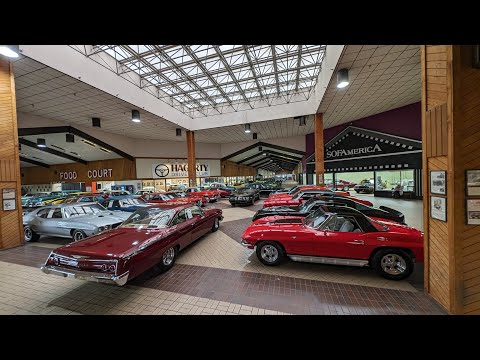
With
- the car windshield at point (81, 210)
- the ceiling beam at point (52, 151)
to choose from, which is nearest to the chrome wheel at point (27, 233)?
the car windshield at point (81, 210)

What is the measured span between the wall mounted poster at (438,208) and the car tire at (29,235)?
1019 cm

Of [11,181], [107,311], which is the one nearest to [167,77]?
[11,181]

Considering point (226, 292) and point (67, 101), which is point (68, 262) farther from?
point (67, 101)

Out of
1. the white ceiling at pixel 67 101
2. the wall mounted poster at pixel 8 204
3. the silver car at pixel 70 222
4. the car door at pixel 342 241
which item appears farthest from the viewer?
the white ceiling at pixel 67 101

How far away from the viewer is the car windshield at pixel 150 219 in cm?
413

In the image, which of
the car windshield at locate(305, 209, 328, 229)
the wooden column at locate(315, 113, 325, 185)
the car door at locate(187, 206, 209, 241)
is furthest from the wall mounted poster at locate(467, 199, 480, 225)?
the wooden column at locate(315, 113, 325, 185)

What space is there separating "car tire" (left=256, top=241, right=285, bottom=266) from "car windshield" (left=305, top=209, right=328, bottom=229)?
0.82 metres

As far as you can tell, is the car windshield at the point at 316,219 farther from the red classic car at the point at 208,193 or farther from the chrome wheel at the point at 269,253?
the red classic car at the point at 208,193

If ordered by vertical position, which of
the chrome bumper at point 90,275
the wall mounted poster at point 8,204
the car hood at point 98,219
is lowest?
the chrome bumper at point 90,275

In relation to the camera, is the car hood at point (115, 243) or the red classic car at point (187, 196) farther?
the red classic car at point (187, 196)

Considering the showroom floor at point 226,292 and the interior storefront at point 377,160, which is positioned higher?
the interior storefront at point 377,160

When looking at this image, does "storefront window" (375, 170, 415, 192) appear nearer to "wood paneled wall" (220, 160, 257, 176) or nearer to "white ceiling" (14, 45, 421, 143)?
"white ceiling" (14, 45, 421, 143)

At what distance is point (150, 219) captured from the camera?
4.34 m

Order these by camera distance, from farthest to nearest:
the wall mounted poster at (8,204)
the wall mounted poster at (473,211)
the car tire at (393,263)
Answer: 1. the wall mounted poster at (8,204)
2. the car tire at (393,263)
3. the wall mounted poster at (473,211)
